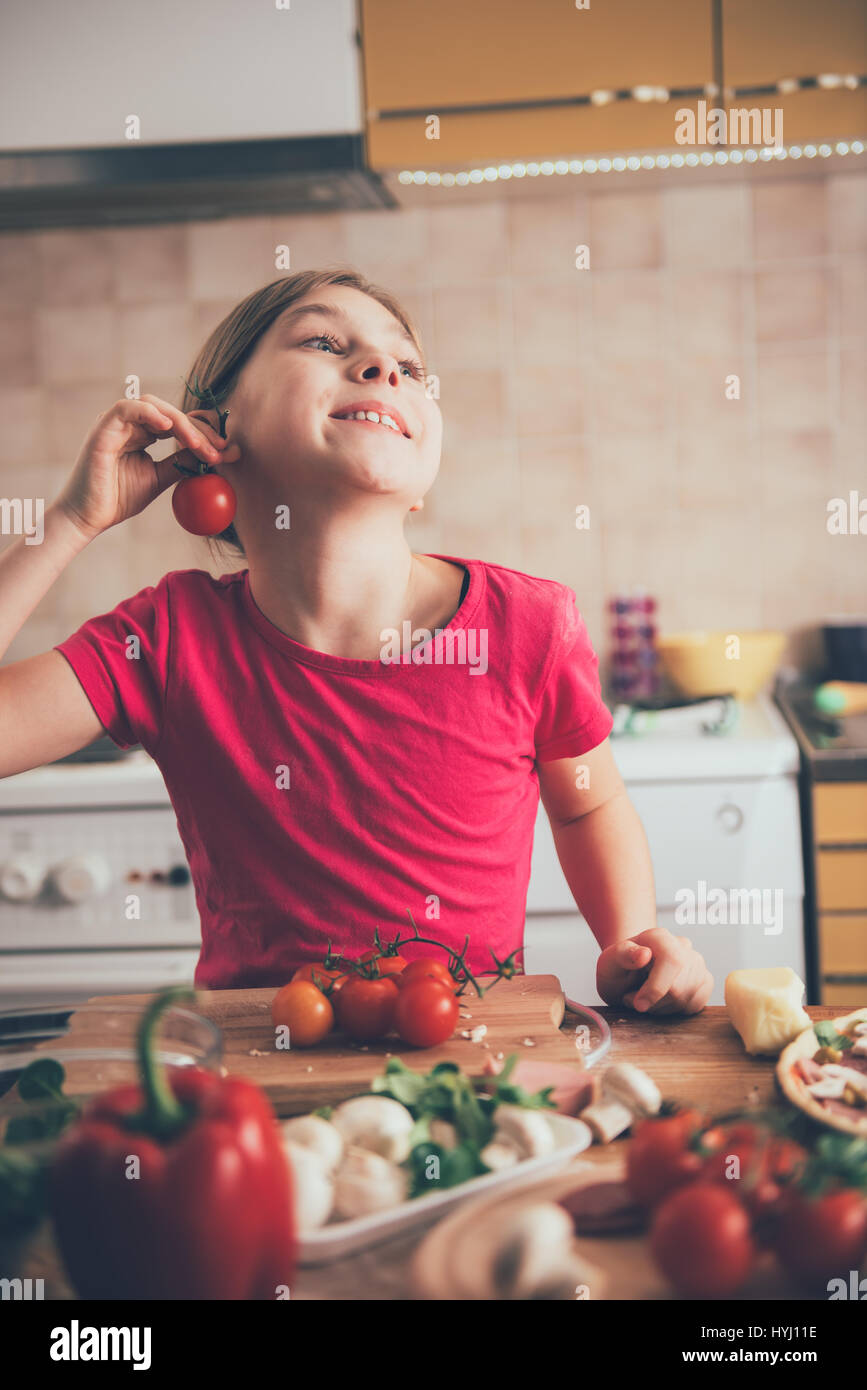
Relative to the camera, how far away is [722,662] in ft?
6.51

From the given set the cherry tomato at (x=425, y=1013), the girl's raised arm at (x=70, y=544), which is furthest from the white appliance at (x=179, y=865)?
the cherry tomato at (x=425, y=1013)

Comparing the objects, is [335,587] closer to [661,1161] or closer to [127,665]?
[127,665]

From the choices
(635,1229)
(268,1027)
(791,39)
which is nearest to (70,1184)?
(635,1229)

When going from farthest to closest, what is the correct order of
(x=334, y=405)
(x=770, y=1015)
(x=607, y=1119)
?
(x=334, y=405) < (x=770, y=1015) < (x=607, y=1119)

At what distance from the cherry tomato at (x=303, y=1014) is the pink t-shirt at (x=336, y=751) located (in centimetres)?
24

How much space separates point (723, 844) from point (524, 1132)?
125cm

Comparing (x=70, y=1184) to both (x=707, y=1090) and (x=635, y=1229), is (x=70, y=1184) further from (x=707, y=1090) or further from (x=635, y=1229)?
(x=707, y=1090)

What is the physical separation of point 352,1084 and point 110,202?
1740 millimetres

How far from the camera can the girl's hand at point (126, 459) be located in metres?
0.87

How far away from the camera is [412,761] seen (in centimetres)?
96

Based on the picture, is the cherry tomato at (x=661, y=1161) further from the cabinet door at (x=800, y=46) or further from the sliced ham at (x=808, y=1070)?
the cabinet door at (x=800, y=46)

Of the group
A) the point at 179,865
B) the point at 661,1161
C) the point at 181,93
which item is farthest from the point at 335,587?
the point at 181,93

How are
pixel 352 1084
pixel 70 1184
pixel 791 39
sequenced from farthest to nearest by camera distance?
pixel 791 39 → pixel 352 1084 → pixel 70 1184

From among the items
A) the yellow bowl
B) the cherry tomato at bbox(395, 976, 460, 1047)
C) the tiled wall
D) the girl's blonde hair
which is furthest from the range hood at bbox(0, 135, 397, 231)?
the cherry tomato at bbox(395, 976, 460, 1047)
